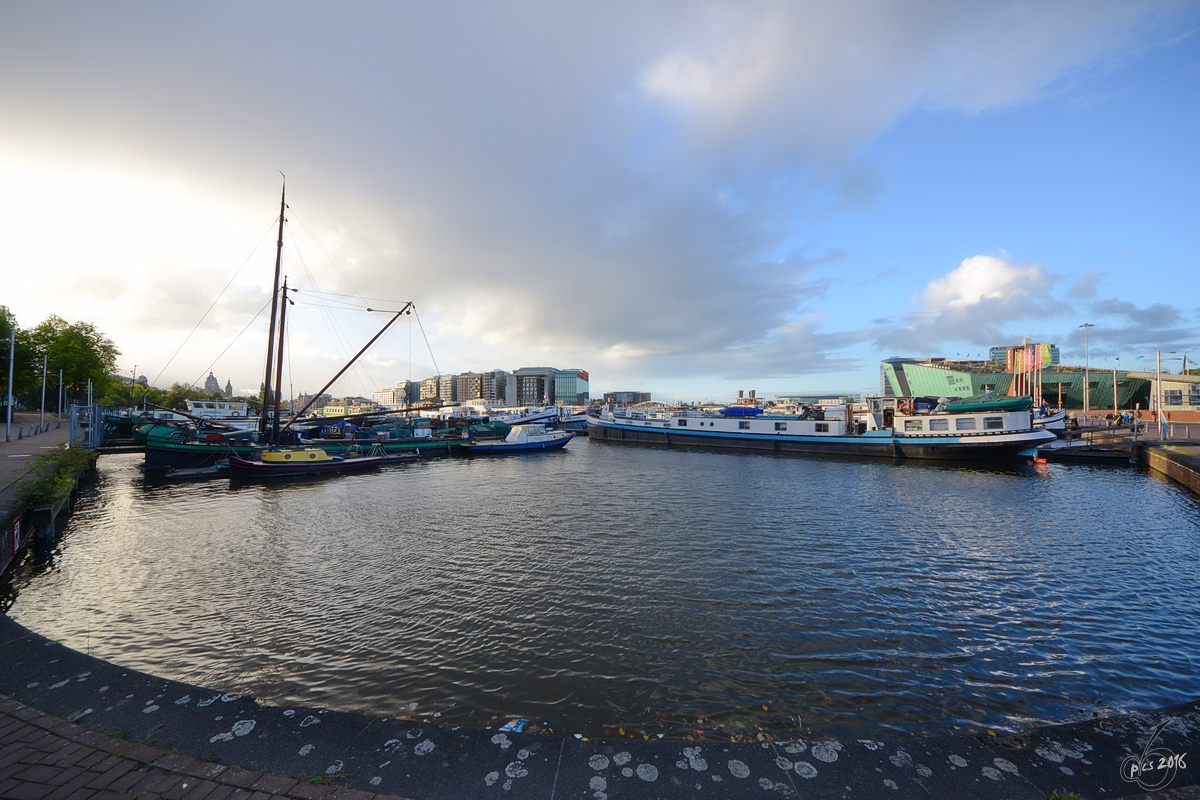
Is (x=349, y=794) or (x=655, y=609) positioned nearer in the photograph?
(x=349, y=794)

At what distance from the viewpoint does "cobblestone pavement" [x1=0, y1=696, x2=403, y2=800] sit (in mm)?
4008

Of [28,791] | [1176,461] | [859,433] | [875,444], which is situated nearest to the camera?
[28,791]

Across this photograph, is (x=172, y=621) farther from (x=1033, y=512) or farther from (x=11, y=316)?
(x=11, y=316)

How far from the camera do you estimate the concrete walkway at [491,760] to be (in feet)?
13.9

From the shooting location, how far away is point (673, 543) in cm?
1650

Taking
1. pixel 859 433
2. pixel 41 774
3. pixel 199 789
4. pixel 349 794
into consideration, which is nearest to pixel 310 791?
pixel 349 794

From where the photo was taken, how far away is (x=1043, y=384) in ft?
275

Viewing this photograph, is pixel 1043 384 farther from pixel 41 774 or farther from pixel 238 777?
pixel 41 774

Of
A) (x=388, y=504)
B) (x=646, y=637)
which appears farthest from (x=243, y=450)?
(x=646, y=637)

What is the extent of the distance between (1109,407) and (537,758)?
122372 millimetres

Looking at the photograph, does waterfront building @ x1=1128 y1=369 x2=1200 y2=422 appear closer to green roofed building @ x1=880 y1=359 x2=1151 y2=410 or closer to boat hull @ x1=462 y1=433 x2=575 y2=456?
green roofed building @ x1=880 y1=359 x2=1151 y2=410

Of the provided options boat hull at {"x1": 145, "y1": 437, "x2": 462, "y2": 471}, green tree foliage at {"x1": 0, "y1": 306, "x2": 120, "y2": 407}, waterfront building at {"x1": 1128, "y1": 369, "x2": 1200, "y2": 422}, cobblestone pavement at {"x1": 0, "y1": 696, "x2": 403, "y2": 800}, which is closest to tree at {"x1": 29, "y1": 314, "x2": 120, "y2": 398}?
green tree foliage at {"x1": 0, "y1": 306, "x2": 120, "y2": 407}

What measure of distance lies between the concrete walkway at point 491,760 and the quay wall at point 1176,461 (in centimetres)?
3237

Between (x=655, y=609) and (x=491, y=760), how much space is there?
6.87m
